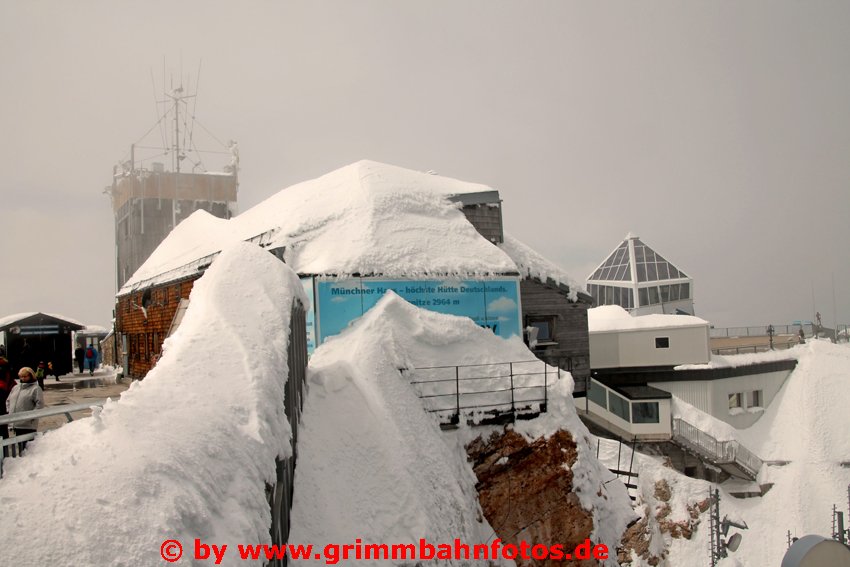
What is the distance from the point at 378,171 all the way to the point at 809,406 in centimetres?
2604

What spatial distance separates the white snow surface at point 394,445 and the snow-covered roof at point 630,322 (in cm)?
1610

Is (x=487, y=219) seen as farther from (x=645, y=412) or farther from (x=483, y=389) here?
(x=645, y=412)

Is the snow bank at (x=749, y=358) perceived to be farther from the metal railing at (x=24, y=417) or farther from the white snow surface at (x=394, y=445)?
the metal railing at (x=24, y=417)

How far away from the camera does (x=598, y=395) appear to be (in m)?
26.8

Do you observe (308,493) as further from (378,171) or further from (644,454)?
(644,454)

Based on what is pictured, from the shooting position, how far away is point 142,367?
77.7ft

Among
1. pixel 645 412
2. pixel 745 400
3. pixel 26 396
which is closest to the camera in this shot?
pixel 26 396

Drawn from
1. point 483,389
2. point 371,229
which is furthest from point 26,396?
point 371,229

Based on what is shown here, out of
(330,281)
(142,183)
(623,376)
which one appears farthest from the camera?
(142,183)

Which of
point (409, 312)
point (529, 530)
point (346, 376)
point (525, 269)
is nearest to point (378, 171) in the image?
point (525, 269)

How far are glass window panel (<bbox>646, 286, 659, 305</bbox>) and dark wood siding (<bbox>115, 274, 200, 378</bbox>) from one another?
29573 millimetres

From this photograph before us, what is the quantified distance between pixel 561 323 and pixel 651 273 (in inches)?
848

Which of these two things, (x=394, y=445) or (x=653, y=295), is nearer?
(x=394, y=445)

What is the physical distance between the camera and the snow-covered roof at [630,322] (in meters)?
29.7
